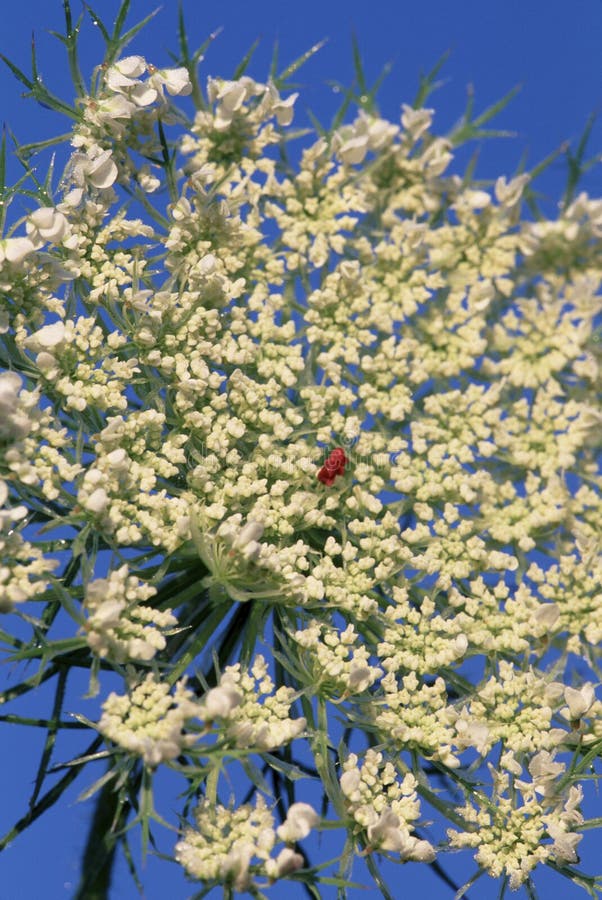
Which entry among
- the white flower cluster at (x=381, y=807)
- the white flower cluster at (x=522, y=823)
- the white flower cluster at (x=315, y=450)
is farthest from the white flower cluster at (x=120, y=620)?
the white flower cluster at (x=522, y=823)

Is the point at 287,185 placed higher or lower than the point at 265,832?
higher

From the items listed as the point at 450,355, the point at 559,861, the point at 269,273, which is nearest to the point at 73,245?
the point at 269,273

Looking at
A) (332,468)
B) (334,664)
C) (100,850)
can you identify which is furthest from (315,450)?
(100,850)

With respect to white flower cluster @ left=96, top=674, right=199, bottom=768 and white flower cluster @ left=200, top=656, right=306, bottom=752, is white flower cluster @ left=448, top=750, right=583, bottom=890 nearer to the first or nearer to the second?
white flower cluster @ left=200, top=656, right=306, bottom=752

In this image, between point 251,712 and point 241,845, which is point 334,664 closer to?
point 251,712

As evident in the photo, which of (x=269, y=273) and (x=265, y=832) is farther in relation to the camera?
(x=269, y=273)

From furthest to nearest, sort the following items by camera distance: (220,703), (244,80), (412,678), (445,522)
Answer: (244,80) → (445,522) → (412,678) → (220,703)

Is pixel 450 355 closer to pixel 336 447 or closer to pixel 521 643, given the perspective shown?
pixel 336 447
